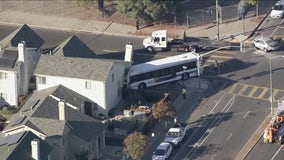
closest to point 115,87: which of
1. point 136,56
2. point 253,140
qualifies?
point 136,56

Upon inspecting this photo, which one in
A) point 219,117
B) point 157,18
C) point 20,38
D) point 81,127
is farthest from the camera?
point 157,18

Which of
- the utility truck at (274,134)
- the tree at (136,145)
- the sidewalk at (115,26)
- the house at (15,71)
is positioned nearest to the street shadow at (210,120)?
the utility truck at (274,134)

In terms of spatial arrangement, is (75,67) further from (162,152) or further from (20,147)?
(20,147)

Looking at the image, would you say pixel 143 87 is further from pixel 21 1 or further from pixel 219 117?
pixel 21 1

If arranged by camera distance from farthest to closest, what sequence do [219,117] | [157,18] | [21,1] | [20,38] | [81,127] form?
[21,1] < [157,18] < [20,38] < [219,117] < [81,127]

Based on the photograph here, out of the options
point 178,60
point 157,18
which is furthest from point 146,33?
point 178,60

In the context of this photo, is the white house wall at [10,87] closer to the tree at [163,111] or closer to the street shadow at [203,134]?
the tree at [163,111]

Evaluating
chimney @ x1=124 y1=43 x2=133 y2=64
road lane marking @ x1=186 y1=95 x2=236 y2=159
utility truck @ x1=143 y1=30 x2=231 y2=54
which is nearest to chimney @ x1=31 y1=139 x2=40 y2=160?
road lane marking @ x1=186 y1=95 x2=236 y2=159
